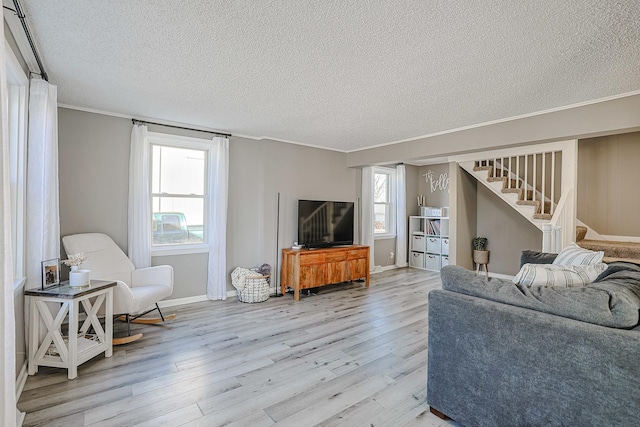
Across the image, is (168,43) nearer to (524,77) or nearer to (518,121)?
(524,77)

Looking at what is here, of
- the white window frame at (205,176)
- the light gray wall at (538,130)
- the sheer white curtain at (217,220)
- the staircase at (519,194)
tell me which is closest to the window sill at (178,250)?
the white window frame at (205,176)

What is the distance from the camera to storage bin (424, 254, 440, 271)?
672 cm

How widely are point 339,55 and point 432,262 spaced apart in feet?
18.2

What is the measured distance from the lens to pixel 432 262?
6.80 metres

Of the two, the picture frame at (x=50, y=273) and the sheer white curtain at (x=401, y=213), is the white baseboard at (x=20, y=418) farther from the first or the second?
the sheer white curtain at (x=401, y=213)

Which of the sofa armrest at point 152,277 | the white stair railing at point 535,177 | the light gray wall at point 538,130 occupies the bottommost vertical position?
the sofa armrest at point 152,277

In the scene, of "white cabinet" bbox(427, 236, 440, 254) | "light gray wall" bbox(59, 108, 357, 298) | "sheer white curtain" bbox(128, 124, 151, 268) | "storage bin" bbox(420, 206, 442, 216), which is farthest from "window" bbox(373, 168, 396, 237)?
"sheer white curtain" bbox(128, 124, 151, 268)

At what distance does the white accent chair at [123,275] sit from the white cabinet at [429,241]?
5.19 metres

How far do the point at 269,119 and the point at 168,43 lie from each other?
1.77 metres

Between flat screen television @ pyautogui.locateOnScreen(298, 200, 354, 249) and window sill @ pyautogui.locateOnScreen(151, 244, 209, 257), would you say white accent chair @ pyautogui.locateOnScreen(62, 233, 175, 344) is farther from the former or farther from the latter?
flat screen television @ pyautogui.locateOnScreen(298, 200, 354, 249)

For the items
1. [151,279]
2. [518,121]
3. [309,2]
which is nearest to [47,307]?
[151,279]

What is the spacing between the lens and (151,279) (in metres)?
3.59

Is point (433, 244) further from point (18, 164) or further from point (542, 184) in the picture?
point (18, 164)

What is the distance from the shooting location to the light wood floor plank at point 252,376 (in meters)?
1.98
